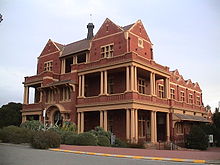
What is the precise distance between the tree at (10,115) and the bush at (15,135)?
68.9ft

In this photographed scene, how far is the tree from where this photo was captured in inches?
1702

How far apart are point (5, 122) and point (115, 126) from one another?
23.6 m

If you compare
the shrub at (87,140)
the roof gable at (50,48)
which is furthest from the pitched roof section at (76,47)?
the shrub at (87,140)

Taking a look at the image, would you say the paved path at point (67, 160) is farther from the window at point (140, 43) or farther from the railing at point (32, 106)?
the railing at point (32, 106)

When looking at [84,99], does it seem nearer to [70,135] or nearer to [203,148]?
[70,135]

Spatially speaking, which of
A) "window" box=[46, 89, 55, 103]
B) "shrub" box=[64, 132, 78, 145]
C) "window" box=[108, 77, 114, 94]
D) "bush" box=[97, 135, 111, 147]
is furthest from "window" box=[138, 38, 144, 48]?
"shrub" box=[64, 132, 78, 145]

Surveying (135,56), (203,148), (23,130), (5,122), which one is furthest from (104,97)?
(5,122)

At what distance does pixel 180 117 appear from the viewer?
29.5m

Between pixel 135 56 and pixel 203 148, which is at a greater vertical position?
pixel 135 56

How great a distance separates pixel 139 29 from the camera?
2983 cm

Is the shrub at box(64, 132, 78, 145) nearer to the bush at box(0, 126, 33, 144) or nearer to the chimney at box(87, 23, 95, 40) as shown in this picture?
the bush at box(0, 126, 33, 144)

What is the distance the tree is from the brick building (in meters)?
9.33

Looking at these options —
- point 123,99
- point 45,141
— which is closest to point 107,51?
point 123,99

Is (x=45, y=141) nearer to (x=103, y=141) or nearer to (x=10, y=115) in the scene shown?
(x=103, y=141)
